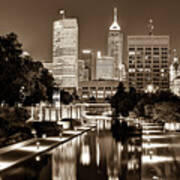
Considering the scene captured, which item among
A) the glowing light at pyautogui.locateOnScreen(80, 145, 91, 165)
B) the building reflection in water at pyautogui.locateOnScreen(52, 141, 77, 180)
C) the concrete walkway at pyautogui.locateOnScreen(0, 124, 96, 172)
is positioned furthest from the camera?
the glowing light at pyautogui.locateOnScreen(80, 145, 91, 165)

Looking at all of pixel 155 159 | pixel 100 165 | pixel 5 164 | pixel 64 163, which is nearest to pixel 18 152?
pixel 5 164

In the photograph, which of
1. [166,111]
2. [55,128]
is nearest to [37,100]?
[55,128]

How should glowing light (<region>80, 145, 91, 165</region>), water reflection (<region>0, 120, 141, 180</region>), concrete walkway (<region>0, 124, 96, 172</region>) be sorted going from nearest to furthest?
1. water reflection (<region>0, 120, 141, 180</region>)
2. concrete walkway (<region>0, 124, 96, 172</region>)
3. glowing light (<region>80, 145, 91, 165</region>)

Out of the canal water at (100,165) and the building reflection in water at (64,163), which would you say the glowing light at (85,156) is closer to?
the canal water at (100,165)

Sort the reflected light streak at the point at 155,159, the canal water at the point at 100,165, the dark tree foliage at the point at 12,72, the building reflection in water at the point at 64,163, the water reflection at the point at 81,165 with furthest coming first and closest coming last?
the dark tree foliage at the point at 12,72 → the reflected light streak at the point at 155,159 → the building reflection in water at the point at 64,163 → the water reflection at the point at 81,165 → the canal water at the point at 100,165

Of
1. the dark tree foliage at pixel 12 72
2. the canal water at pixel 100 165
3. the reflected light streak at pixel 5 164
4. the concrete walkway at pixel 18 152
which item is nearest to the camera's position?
the canal water at pixel 100 165

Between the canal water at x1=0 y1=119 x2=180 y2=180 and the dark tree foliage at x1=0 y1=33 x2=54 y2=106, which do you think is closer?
the canal water at x1=0 y1=119 x2=180 y2=180

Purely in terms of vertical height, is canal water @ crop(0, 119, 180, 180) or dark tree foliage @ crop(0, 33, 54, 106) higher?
dark tree foliage @ crop(0, 33, 54, 106)

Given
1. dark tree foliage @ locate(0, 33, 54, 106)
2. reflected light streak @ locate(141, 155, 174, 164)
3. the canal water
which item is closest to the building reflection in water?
the canal water

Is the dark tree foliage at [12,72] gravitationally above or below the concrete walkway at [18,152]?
above

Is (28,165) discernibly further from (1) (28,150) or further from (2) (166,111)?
(2) (166,111)

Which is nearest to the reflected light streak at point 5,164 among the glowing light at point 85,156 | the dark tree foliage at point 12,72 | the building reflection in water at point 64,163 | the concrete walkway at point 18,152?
the concrete walkway at point 18,152

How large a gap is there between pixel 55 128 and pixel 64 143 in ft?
21.3

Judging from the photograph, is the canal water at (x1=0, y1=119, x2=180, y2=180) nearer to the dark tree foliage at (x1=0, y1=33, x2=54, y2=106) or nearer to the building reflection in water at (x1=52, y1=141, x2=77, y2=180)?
the building reflection in water at (x1=52, y1=141, x2=77, y2=180)
